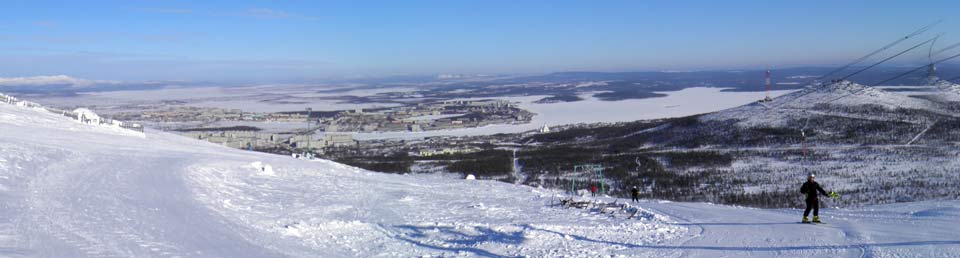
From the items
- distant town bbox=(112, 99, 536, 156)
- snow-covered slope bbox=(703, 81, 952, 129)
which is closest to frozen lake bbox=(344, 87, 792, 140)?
distant town bbox=(112, 99, 536, 156)

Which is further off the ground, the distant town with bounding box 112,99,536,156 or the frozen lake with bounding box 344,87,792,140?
the frozen lake with bounding box 344,87,792,140

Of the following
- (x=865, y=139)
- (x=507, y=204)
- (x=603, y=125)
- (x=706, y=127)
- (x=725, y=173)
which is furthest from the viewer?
(x=603, y=125)

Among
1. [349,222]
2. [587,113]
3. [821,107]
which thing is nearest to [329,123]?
[587,113]

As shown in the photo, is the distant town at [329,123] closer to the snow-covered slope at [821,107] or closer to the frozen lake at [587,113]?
the frozen lake at [587,113]

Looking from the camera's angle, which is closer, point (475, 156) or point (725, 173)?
point (725, 173)

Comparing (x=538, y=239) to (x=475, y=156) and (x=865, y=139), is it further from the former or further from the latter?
(x=865, y=139)

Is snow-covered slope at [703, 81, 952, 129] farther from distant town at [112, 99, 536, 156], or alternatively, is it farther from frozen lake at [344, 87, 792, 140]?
distant town at [112, 99, 536, 156]

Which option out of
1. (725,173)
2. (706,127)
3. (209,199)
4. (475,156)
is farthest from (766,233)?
(706,127)

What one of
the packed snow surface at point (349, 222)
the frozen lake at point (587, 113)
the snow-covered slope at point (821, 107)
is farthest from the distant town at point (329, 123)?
the packed snow surface at point (349, 222)
